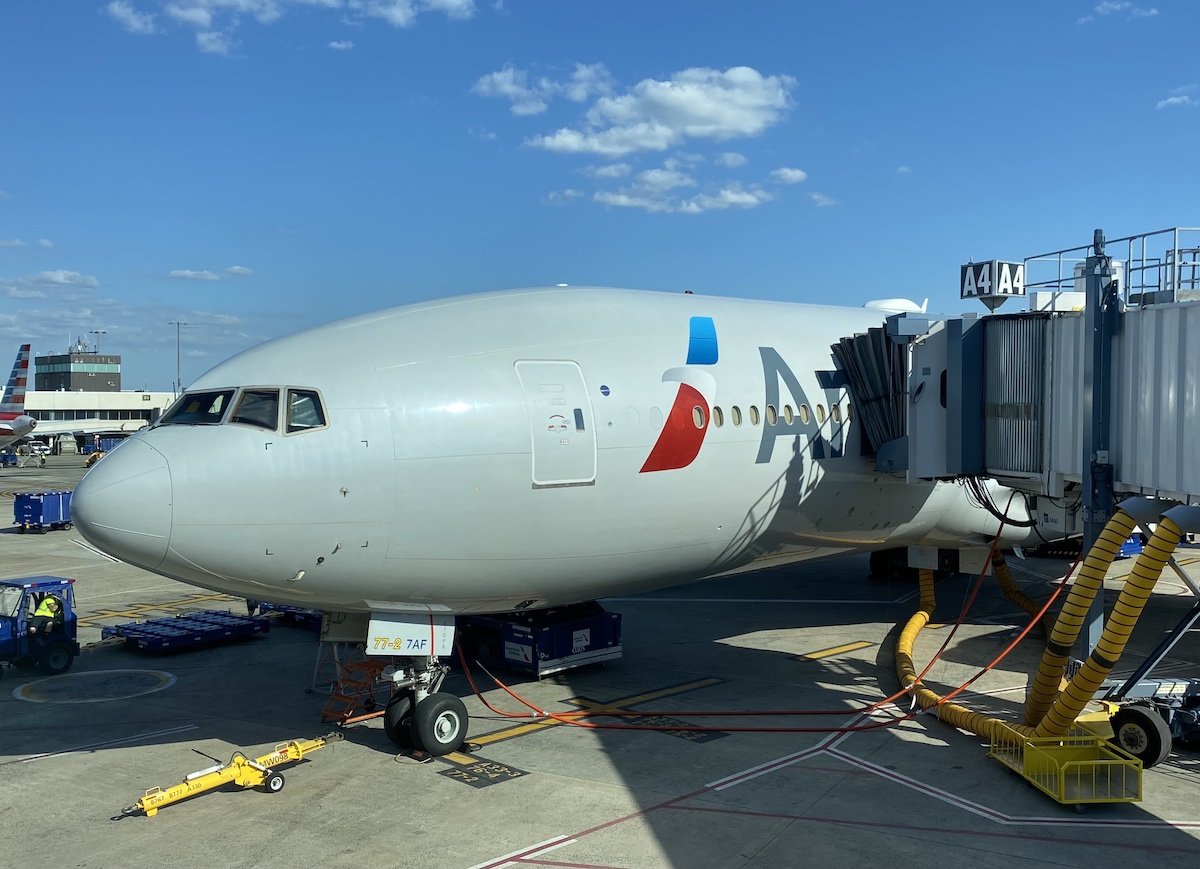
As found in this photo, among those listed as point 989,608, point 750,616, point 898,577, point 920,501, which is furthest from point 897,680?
point 898,577

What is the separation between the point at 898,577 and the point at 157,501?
21.5m

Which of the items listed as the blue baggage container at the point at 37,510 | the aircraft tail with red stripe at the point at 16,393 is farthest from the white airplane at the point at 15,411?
the blue baggage container at the point at 37,510

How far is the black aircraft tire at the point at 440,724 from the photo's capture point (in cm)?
1317

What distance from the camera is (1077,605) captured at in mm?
12867

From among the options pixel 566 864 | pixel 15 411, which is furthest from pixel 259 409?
pixel 15 411

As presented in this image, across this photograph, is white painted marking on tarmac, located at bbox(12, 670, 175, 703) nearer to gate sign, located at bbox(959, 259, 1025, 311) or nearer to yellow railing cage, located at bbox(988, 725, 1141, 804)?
yellow railing cage, located at bbox(988, 725, 1141, 804)

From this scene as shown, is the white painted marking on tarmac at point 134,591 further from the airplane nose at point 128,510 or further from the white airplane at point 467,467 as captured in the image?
the airplane nose at point 128,510

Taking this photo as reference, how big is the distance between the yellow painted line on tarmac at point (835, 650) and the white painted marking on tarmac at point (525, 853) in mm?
9056

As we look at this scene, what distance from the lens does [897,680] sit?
57.1 ft

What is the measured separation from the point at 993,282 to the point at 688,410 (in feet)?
21.1

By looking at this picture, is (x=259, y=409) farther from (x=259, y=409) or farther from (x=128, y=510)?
(x=128, y=510)

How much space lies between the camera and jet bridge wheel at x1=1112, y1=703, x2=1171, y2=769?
42.0 ft

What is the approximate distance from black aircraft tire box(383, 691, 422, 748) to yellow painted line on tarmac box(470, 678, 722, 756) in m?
1.08

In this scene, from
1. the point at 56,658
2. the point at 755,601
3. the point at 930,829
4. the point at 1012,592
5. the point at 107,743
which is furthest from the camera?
the point at 755,601
